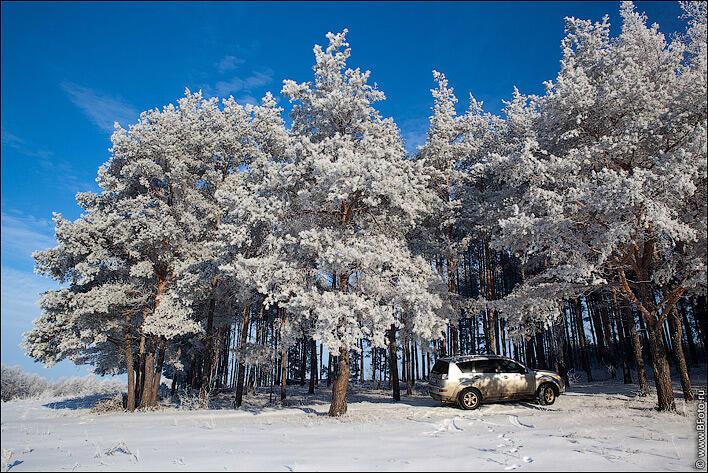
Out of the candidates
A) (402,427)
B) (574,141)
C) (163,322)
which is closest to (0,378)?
(163,322)

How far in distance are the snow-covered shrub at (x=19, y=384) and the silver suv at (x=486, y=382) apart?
115 feet

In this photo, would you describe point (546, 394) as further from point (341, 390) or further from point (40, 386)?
point (40, 386)

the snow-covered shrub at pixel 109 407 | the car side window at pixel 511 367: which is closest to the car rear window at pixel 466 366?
the car side window at pixel 511 367

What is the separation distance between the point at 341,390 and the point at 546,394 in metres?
8.00

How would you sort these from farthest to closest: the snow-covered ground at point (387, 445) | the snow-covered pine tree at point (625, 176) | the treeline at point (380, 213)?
the treeline at point (380, 213) → the snow-covered pine tree at point (625, 176) → the snow-covered ground at point (387, 445)

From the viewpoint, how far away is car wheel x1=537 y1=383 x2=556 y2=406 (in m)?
15.5

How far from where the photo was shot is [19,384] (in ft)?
116

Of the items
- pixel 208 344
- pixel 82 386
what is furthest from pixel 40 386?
pixel 208 344

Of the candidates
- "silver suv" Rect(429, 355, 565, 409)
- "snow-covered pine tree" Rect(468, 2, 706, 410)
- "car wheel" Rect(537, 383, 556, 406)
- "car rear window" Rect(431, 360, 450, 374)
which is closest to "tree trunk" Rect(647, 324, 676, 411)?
"snow-covered pine tree" Rect(468, 2, 706, 410)

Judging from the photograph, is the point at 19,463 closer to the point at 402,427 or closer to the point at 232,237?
the point at 402,427

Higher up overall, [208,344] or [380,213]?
[380,213]

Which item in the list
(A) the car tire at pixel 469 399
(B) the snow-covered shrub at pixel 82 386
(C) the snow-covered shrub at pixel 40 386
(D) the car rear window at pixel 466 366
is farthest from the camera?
(B) the snow-covered shrub at pixel 82 386

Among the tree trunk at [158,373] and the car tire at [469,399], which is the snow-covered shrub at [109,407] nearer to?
the tree trunk at [158,373]

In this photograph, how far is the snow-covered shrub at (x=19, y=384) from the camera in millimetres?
33406
